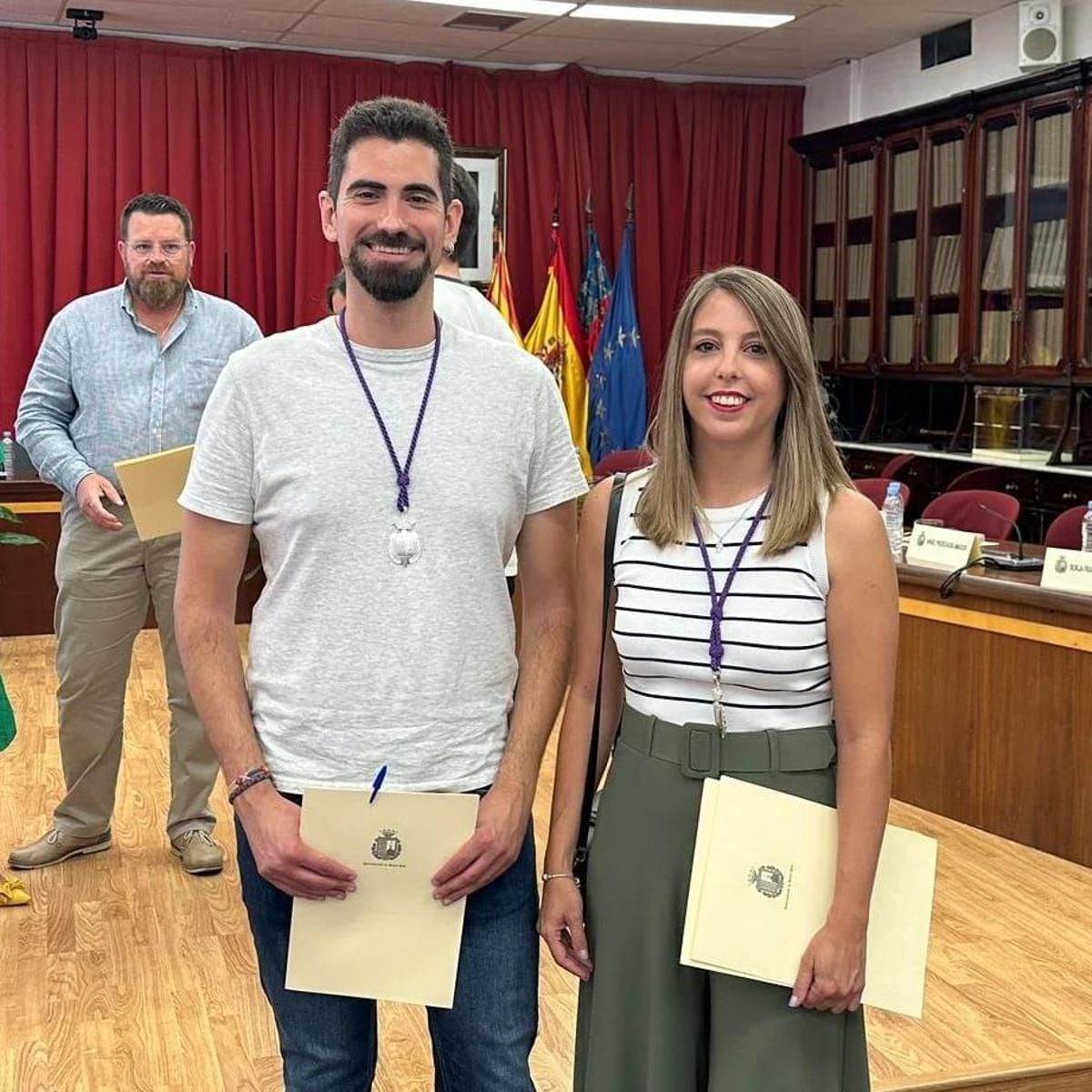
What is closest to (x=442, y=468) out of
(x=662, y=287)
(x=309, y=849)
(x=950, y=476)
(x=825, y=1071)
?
(x=309, y=849)

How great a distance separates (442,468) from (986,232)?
604 centimetres

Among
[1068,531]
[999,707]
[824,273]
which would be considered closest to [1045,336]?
[824,273]

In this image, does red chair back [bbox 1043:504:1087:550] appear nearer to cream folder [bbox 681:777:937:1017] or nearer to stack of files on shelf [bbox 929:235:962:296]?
stack of files on shelf [bbox 929:235:962:296]

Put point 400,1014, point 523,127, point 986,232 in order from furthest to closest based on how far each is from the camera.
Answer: point 523,127 → point 986,232 → point 400,1014

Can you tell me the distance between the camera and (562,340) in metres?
8.09

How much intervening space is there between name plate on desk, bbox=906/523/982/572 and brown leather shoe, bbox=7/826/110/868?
245cm

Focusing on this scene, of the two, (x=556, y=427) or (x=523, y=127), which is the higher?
(x=523, y=127)

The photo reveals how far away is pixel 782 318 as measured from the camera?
69.0 inches

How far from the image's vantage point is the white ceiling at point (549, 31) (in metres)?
6.80

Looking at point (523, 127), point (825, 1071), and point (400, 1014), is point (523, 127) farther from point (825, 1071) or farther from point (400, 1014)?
point (825, 1071)

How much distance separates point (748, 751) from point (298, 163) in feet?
21.5

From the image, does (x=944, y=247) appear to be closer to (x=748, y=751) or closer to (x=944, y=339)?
(x=944, y=339)

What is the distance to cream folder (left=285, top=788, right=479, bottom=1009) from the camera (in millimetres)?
1654

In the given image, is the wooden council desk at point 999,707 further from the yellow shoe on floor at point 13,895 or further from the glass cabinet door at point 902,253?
the glass cabinet door at point 902,253
